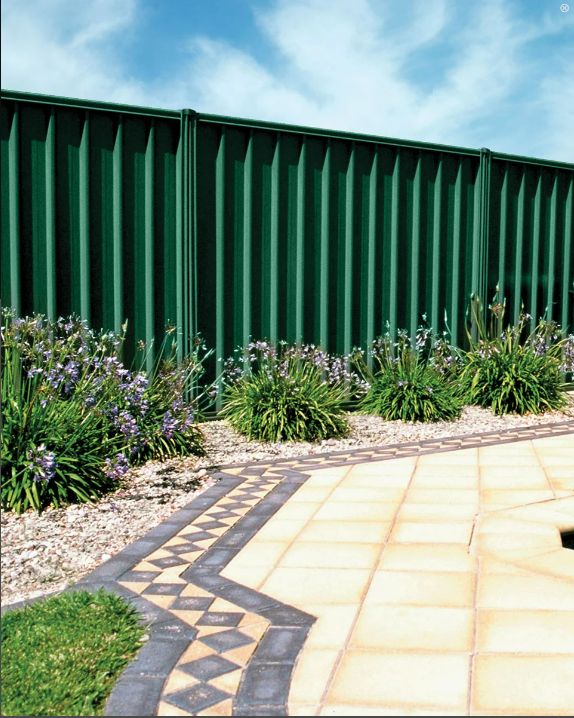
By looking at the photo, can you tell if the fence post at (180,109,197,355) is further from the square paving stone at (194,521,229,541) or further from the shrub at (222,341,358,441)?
the square paving stone at (194,521,229,541)

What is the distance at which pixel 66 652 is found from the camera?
8.55 feet

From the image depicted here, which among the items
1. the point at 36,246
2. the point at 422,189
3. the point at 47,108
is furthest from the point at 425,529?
the point at 422,189

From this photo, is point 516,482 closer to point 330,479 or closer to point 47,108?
point 330,479

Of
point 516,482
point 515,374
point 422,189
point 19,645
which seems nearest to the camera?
point 19,645

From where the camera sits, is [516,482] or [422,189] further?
[422,189]

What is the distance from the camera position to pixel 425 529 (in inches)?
161

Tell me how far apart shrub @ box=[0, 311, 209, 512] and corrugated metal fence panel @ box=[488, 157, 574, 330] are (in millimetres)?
3904

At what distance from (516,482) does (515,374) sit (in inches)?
110

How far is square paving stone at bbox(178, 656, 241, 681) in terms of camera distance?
251 cm

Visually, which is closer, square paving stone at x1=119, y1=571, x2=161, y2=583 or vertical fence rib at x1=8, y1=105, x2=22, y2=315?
square paving stone at x1=119, y1=571, x2=161, y2=583

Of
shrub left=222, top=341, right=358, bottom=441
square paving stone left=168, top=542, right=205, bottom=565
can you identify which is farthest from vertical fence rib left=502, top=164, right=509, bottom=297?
square paving stone left=168, top=542, right=205, bottom=565

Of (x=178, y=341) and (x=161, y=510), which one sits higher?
(x=178, y=341)

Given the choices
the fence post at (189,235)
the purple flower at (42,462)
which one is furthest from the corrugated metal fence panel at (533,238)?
the purple flower at (42,462)

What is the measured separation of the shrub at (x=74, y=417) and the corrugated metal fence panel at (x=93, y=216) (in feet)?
0.85
